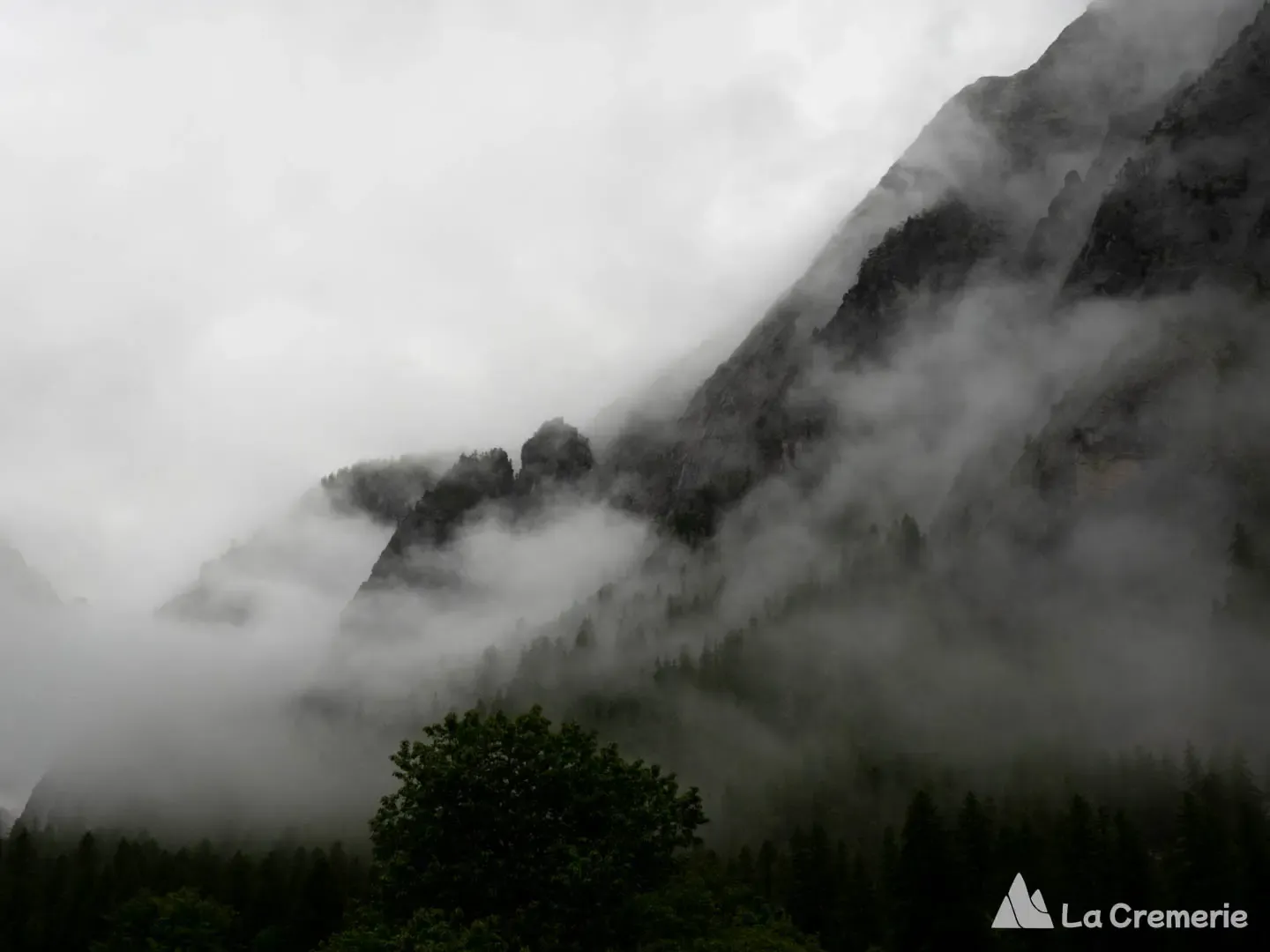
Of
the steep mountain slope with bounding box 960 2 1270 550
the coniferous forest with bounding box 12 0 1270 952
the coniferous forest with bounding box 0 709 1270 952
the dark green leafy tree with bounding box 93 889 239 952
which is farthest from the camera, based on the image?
the steep mountain slope with bounding box 960 2 1270 550

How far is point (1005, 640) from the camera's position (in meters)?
170

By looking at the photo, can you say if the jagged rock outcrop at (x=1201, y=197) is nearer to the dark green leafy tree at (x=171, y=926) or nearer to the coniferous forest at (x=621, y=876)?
the coniferous forest at (x=621, y=876)

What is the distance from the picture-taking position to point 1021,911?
8062cm

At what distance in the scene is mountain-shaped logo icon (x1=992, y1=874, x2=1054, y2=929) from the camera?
78812 millimetres

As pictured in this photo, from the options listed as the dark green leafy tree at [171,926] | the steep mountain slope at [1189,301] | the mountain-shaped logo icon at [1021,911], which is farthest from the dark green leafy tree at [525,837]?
the steep mountain slope at [1189,301]

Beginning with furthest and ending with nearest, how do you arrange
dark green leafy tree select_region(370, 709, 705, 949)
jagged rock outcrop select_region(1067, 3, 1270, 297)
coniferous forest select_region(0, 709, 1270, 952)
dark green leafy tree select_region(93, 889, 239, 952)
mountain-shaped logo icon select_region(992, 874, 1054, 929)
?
jagged rock outcrop select_region(1067, 3, 1270, 297)
mountain-shaped logo icon select_region(992, 874, 1054, 929)
dark green leafy tree select_region(93, 889, 239, 952)
coniferous forest select_region(0, 709, 1270, 952)
dark green leafy tree select_region(370, 709, 705, 949)

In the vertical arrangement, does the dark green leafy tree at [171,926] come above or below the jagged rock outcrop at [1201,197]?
below

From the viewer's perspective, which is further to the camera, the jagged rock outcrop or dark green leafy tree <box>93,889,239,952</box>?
the jagged rock outcrop

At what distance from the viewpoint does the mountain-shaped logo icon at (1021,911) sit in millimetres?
78812

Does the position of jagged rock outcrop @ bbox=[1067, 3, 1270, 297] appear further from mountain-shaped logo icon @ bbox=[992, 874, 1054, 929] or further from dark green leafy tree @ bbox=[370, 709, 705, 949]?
dark green leafy tree @ bbox=[370, 709, 705, 949]

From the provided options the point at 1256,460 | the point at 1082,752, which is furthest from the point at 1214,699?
the point at 1256,460

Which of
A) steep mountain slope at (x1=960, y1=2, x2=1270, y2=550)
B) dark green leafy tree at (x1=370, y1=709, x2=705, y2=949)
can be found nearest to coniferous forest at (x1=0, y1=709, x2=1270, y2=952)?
dark green leafy tree at (x1=370, y1=709, x2=705, y2=949)

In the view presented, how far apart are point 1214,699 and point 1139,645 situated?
734 inches

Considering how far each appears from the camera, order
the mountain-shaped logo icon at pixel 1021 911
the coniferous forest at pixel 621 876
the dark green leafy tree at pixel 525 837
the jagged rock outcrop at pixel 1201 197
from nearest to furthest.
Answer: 1. the dark green leafy tree at pixel 525 837
2. the coniferous forest at pixel 621 876
3. the mountain-shaped logo icon at pixel 1021 911
4. the jagged rock outcrop at pixel 1201 197
